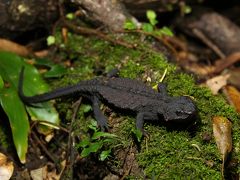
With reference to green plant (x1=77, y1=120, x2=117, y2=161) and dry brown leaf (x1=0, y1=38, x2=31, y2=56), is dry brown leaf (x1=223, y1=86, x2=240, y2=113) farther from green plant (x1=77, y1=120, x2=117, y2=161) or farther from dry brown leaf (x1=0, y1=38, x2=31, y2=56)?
dry brown leaf (x1=0, y1=38, x2=31, y2=56)

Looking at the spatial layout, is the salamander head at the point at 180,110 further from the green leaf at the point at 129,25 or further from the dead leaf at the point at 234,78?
the dead leaf at the point at 234,78

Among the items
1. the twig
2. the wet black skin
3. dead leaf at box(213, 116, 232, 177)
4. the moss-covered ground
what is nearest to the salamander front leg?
the wet black skin

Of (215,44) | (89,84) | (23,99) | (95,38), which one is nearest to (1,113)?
(23,99)

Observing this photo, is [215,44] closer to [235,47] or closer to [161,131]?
[235,47]

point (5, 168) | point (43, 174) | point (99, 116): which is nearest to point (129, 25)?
point (99, 116)

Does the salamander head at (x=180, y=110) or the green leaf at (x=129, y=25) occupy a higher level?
the green leaf at (x=129, y=25)

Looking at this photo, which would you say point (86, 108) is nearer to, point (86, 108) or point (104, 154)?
point (86, 108)

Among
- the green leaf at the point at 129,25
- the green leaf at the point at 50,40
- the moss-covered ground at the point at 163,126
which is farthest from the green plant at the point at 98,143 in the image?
the green leaf at the point at 50,40
